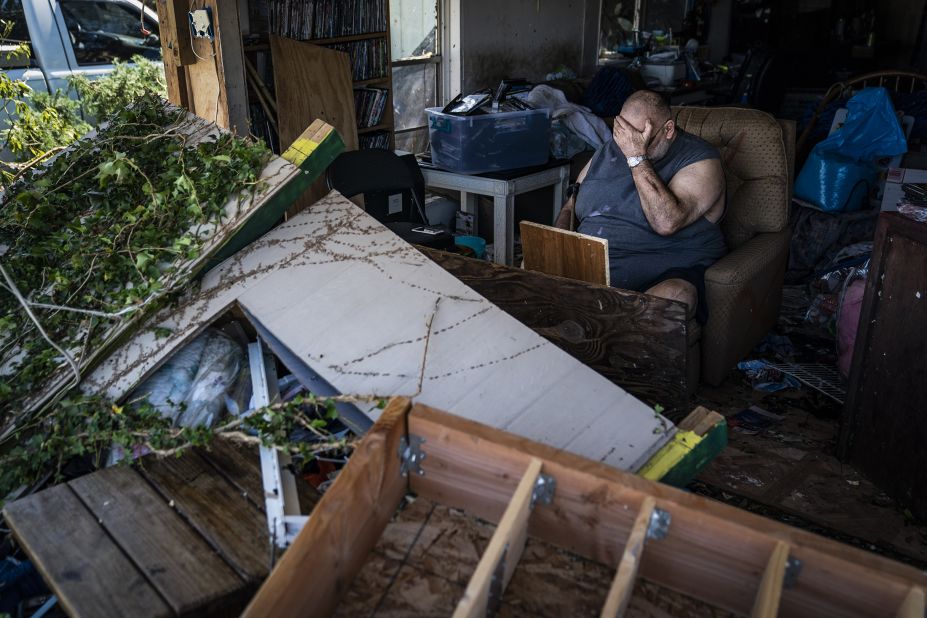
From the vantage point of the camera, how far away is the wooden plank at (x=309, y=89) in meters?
3.96

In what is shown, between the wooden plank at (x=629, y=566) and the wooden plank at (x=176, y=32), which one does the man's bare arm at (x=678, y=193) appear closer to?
the wooden plank at (x=629, y=566)

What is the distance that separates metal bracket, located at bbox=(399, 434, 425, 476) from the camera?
51.3 inches

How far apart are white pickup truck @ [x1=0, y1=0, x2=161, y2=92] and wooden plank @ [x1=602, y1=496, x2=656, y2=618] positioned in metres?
4.43

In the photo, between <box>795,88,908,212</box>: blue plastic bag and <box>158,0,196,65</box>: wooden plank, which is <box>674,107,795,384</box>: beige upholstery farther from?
<box>158,0,196,65</box>: wooden plank

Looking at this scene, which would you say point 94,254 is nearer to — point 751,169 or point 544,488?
point 544,488

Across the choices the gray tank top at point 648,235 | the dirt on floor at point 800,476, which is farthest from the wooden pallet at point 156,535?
the gray tank top at point 648,235

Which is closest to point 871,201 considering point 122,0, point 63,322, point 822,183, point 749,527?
point 822,183

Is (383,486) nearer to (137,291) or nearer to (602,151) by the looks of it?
(137,291)

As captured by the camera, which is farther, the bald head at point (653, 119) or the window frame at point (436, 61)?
the window frame at point (436, 61)

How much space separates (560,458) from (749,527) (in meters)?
0.30

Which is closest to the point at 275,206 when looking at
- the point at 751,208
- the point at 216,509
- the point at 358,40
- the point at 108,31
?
the point at 216,509

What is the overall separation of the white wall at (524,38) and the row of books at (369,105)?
77cm

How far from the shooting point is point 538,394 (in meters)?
1.58

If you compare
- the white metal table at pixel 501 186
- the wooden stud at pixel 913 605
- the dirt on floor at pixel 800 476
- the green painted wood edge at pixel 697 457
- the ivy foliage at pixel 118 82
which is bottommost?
the dirt on floor at pixel 800 476
